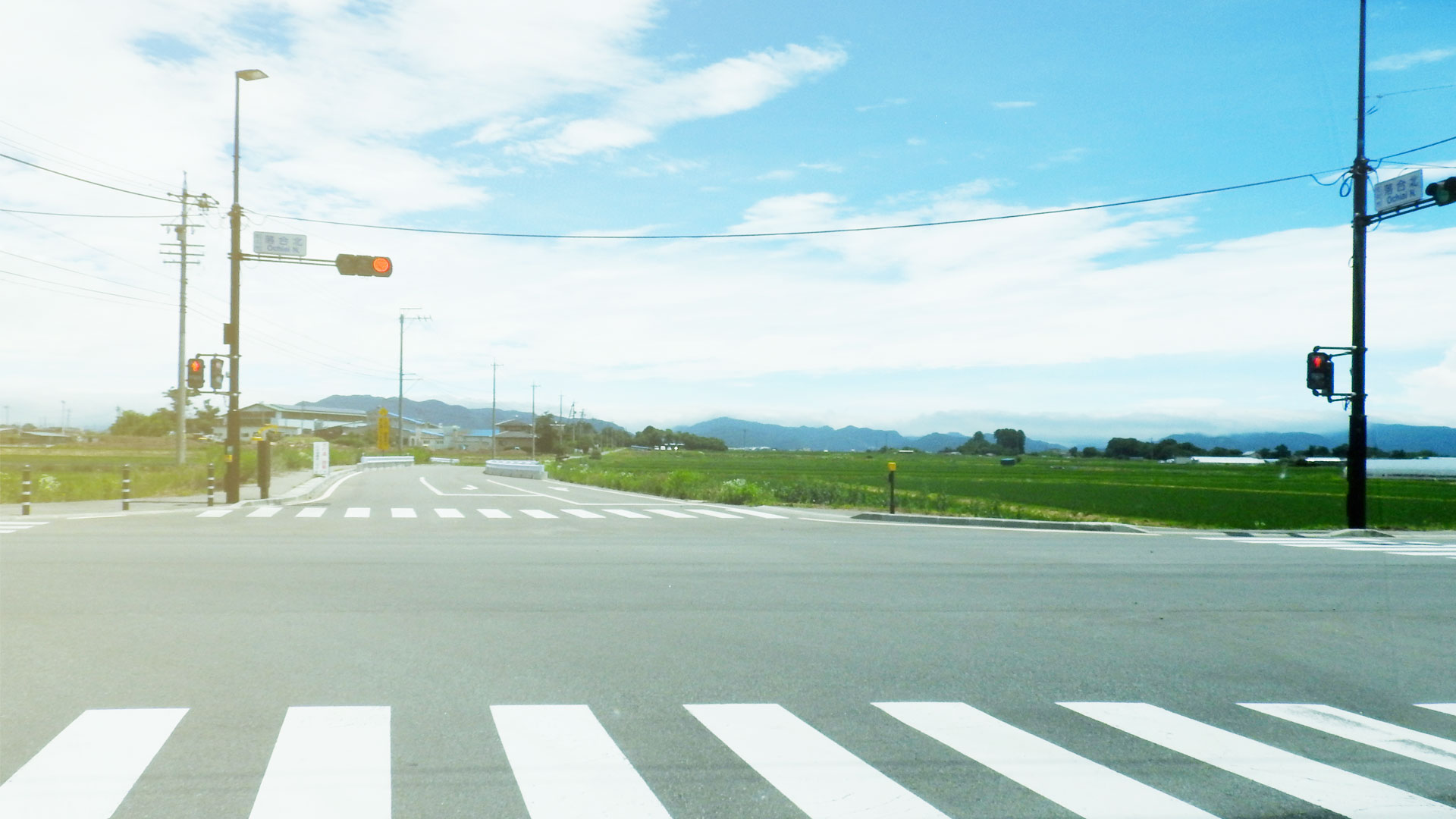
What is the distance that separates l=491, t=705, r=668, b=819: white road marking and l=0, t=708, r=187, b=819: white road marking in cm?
170

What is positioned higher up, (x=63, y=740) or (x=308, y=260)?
(x=308, y=260)

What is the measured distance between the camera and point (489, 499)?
1177 inches

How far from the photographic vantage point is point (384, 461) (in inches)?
3066

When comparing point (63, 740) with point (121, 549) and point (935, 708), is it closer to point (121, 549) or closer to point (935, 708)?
point (935, 708)

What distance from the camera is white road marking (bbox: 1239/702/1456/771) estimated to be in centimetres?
538

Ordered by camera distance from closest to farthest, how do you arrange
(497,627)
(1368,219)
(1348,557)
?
(497,627) < (1348,557) < (1368,219)

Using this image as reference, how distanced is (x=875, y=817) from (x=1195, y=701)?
311 centimetres

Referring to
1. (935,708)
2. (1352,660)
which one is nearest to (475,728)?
(935,708)

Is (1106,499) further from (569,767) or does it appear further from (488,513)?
Result: (569,767)

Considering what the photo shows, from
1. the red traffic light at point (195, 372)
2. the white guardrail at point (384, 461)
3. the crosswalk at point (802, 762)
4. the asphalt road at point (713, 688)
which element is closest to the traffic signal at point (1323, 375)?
the asphalt road at point (713, 688)

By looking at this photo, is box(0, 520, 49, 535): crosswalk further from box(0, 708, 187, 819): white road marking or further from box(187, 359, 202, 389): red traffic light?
box(0, 708, 187, 819): white road marking

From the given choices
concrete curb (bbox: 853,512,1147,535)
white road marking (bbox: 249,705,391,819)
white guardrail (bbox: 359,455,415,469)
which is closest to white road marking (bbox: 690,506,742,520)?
concrete curb (bbox: 853,512,1147,535)

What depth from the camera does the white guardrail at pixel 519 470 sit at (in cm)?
5784

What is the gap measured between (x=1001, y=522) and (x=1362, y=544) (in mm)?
6554
